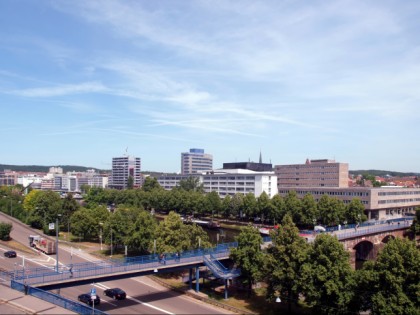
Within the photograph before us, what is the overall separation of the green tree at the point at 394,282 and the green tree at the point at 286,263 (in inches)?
265

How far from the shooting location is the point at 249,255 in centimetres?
4694

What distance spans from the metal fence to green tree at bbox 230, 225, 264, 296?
20085mm

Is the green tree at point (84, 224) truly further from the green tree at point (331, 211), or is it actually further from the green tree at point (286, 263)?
the green tree at point (331, 211)

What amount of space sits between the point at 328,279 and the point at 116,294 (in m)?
22.9

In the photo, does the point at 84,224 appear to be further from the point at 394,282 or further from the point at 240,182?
the point at 240,182

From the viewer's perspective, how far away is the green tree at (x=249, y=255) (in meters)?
45.9

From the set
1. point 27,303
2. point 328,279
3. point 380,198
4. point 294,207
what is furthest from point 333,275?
point 380,198

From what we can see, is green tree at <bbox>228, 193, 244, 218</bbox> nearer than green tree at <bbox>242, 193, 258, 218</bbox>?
No

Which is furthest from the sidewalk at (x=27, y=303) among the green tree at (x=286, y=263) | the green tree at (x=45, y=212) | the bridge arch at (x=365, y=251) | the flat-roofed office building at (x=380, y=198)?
the flat-roofed office building at (x=380, y=198)

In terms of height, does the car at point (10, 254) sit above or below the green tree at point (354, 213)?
below

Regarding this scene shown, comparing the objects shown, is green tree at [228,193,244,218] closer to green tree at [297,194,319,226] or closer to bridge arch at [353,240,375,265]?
green tree at [297,194,319,226]

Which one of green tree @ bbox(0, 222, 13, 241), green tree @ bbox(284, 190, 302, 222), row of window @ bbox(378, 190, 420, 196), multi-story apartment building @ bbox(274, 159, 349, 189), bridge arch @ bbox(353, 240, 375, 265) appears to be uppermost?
multi-story apartment building @ bbox(274, 159, 349, 189)

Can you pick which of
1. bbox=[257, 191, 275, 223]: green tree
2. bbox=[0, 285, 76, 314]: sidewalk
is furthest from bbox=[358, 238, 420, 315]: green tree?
bbox=[257, 191, 275, 223]: green tree

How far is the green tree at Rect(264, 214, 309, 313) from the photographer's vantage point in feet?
134
